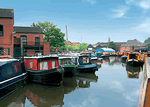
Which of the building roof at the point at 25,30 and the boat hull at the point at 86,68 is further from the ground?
the building roof at the point at 25,30

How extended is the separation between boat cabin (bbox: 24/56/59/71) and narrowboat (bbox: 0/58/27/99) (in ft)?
2.89

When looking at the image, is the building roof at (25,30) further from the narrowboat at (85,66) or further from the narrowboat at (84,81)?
the narrowboat at (84,81)

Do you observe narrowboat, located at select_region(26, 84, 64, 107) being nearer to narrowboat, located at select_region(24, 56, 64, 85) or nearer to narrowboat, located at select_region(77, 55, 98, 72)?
narrowboat, located at select_region(24, 56, 64, 85)

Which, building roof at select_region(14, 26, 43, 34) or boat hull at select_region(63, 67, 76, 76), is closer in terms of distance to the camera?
boat hull at select_region(63, 67, 76, 76)

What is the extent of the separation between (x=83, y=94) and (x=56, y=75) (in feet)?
8.83

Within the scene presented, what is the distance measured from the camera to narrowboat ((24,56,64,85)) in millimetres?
11414

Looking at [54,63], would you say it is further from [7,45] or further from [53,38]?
[53,38]

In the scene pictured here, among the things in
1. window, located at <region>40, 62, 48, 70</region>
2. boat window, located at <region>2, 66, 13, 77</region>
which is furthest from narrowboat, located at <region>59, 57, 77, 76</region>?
boat window, located at <region>2, 66, 13, 77</region>

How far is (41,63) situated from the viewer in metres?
12.3

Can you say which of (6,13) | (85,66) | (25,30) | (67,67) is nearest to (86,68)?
(85,66)

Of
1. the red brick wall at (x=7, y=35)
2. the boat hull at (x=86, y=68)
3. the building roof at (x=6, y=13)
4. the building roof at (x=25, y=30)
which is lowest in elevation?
the boat hull at (x=86, y=68)

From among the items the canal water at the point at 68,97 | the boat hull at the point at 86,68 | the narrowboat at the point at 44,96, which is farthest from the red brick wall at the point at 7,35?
the canal water at the point at 68,97

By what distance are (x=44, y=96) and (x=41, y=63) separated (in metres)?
3.42

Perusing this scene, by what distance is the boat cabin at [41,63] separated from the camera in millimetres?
12234
